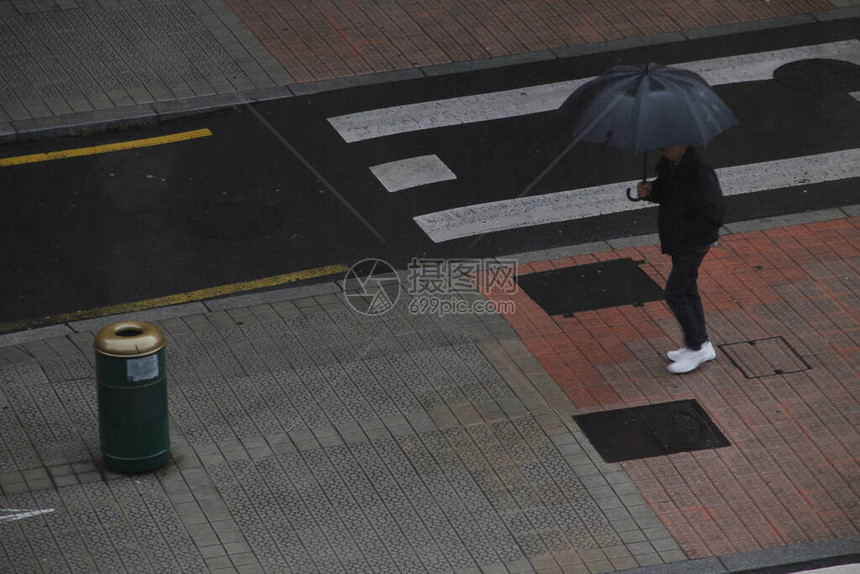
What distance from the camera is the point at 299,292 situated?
37.6 ft

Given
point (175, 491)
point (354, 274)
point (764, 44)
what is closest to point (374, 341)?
point (354, 274)

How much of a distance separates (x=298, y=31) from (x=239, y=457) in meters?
7.31

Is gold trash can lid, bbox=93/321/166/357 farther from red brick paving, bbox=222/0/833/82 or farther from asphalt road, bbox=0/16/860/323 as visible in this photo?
red brick paving, bbox=222/0/833/82

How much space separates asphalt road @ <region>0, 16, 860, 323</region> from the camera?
1194cm

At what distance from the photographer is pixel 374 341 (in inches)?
425

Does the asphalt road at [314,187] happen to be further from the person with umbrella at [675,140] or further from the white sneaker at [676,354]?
the person with umbrella at [675,140]

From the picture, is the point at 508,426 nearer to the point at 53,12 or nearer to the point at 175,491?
the point at 175,491

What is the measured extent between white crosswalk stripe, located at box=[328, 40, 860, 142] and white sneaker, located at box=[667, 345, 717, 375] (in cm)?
449

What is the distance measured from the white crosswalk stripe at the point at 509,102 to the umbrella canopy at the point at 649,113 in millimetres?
4335

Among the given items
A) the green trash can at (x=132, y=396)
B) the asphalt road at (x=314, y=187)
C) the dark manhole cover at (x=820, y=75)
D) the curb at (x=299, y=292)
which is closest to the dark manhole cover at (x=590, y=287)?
the curb at (x=299, y=292)

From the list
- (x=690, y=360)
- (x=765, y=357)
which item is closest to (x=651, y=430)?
(x=690, y=360)

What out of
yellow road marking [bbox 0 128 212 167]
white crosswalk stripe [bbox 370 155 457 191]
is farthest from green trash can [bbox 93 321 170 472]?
yellow road marking [bbox 0 128 212 167]

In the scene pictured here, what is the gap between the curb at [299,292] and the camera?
429 inches

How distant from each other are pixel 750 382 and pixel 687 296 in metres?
0.77
